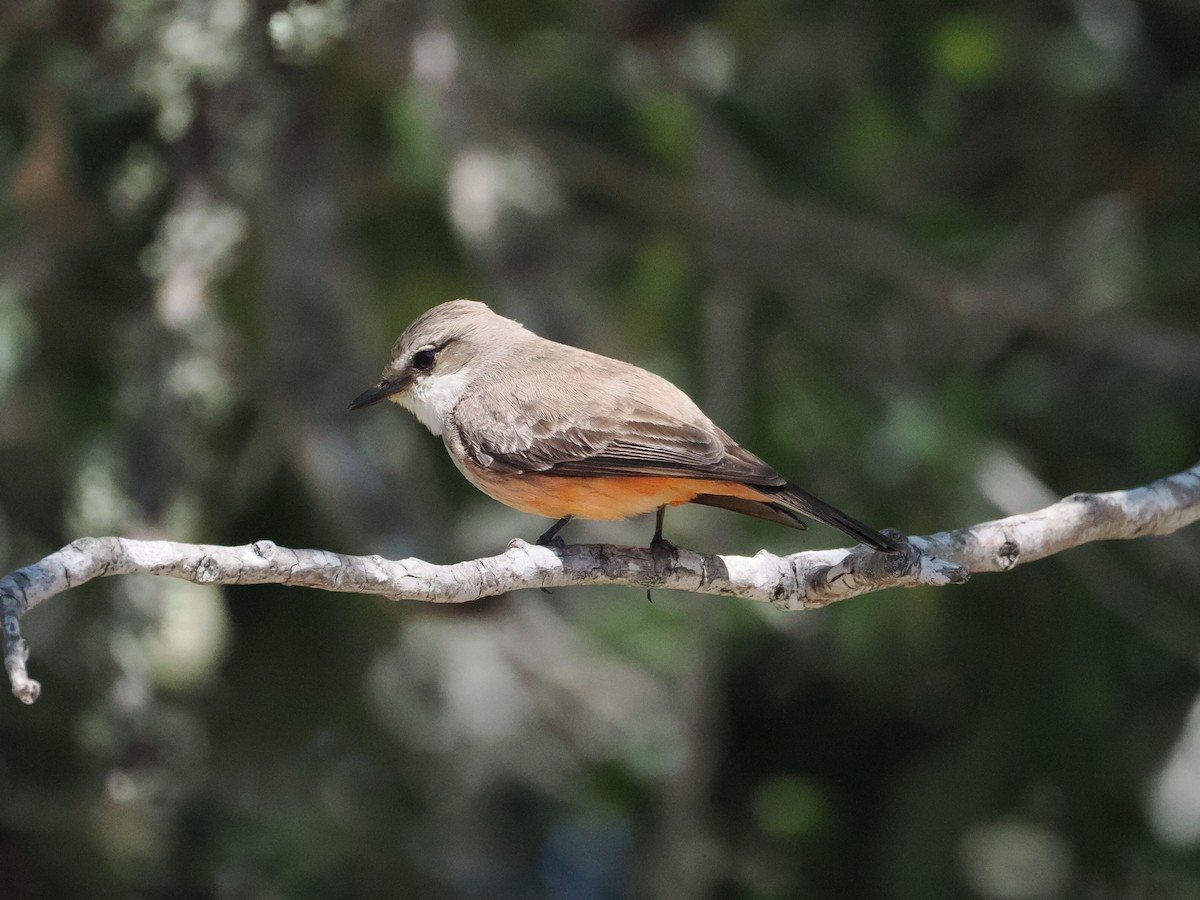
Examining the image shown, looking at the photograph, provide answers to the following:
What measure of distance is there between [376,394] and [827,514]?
1549 mm

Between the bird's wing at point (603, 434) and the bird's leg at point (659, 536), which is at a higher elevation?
the bird's wing at point (603, 434)

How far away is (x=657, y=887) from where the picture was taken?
23.2 ft

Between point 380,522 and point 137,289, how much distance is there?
151cm

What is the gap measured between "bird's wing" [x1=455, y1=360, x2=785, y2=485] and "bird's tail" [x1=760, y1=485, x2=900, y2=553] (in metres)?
0.06

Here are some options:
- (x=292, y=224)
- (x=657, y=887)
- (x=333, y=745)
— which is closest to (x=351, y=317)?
(x=292, y=224)

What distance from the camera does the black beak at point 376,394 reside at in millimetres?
4711

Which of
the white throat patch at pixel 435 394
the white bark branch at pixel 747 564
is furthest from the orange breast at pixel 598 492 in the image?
the white throat patch at pixel 435 394

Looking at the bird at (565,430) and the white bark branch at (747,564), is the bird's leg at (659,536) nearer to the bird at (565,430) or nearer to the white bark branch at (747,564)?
the bird at (565,430)

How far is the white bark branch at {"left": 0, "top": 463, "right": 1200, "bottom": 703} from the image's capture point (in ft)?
10.4

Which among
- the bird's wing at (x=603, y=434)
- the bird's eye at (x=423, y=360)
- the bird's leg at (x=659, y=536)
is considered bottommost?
the bird's leg at (x=659, y=536)

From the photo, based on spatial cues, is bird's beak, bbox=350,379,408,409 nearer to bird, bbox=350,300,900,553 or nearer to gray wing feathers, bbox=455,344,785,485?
bird, bbox=350,300,900,553

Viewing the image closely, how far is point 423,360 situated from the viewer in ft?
16.3

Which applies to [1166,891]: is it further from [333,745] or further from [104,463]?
[104,463]

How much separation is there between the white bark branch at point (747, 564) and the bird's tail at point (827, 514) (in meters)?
0.06
